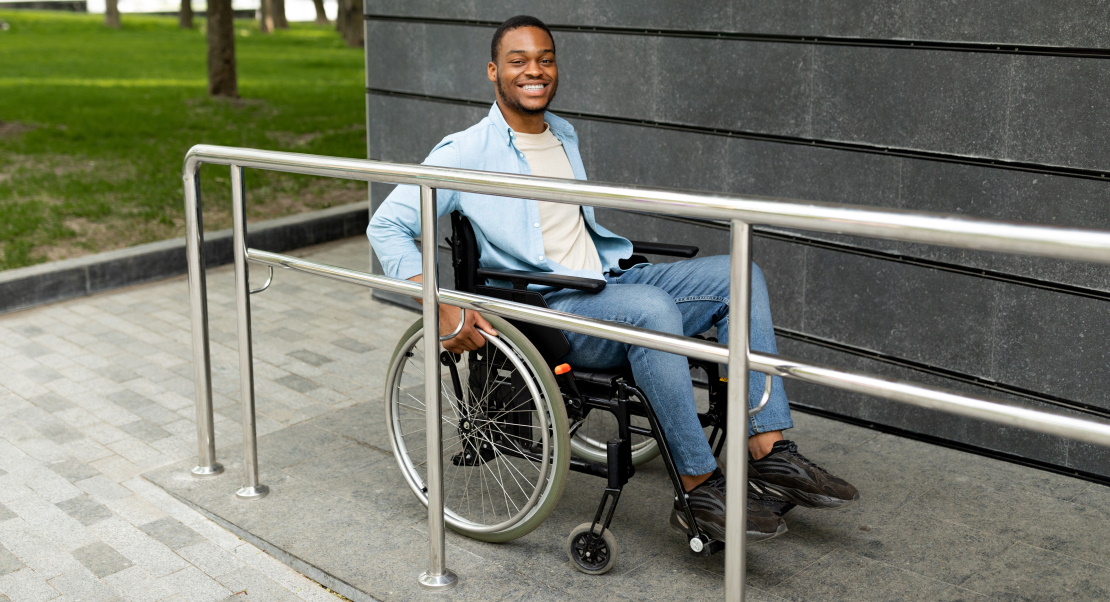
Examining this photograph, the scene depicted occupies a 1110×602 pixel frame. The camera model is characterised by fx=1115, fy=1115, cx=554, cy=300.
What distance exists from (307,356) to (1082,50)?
3.35 metres

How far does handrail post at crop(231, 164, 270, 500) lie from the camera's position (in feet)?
11.0

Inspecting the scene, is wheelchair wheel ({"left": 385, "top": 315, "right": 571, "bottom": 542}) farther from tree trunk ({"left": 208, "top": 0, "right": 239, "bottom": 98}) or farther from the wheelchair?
tree trunk ({"left": 208, "top": 0, "right": 239, "bottom": 98})

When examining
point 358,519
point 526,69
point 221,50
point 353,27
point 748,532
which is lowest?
point 358,519

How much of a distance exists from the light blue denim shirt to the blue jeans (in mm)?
179

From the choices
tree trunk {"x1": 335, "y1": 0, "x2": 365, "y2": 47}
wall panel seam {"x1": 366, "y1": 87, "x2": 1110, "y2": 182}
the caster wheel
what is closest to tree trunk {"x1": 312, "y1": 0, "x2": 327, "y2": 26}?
tree trunk {"x1": 335, "y1": 0, "x2": 365, "y2": 47}

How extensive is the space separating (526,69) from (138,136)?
357 inches

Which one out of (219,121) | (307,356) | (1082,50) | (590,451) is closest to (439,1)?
(307,356)

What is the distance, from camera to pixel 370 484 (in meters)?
3.64

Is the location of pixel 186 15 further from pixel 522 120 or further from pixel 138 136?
pixel 522 120

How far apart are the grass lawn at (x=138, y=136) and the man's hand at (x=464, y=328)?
4.24 m

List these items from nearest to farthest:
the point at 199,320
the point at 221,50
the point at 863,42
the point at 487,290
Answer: the point at 487,290 → the point at 199,320 → the point at 863,42 → the point at 221,50

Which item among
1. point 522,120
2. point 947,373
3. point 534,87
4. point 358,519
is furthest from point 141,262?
point 947,373

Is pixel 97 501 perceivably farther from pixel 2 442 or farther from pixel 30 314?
pixel 30 314

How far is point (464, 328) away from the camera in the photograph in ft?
9.78
